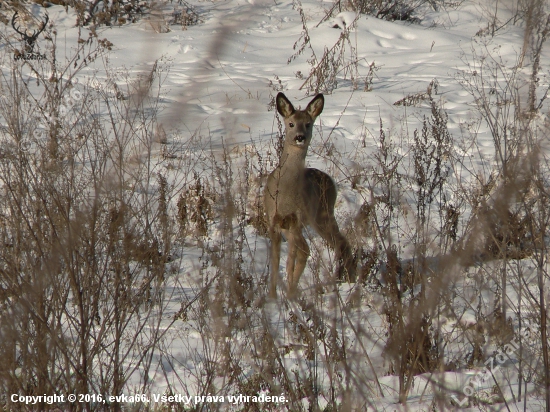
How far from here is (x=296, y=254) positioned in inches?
253

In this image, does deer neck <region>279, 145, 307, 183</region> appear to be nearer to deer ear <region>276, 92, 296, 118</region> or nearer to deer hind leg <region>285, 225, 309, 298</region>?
deer ear <region>276, 92, 296, 118</region>

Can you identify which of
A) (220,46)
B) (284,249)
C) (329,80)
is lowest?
(220,46)

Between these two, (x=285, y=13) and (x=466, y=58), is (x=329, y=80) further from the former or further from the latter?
(x=285, y=13)

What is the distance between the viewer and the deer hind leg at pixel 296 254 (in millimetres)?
6191

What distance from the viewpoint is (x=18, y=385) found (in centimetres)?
307

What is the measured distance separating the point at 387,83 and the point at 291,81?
1.64 metres

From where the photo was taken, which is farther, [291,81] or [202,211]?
[291,81]

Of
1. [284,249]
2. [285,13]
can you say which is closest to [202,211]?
[284,249]

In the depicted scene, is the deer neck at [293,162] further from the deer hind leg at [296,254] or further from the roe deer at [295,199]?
the deer hind leg at [296,254]

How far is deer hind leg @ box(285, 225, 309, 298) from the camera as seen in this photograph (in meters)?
6.19

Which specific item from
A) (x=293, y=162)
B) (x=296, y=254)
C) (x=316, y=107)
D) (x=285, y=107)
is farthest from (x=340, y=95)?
(x=296, y=254)

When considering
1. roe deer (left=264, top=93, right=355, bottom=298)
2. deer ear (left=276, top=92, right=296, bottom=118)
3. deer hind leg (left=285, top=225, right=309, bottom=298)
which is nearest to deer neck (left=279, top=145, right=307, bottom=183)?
roe deer (left=264, top=93, right=355, bottom=298)

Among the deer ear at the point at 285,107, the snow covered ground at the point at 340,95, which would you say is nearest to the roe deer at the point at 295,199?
the deer ear at the point at 285,107

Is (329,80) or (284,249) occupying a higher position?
(329,80)
